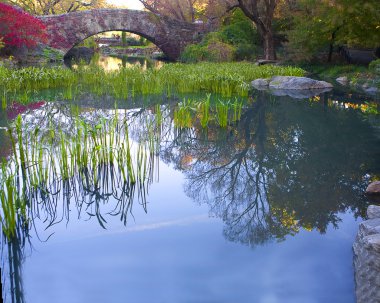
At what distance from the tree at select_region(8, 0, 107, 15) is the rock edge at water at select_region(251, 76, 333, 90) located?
25.3 m

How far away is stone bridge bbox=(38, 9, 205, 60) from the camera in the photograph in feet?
77.3

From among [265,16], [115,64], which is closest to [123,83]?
[265,16]

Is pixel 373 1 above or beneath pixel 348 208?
above

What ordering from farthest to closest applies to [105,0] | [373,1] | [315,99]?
[105,0], [373,1], [315,99]

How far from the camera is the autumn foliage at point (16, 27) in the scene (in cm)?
1795

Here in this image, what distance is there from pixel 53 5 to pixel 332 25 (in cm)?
2560

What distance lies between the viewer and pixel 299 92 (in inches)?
469

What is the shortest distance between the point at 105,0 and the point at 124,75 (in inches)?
1224

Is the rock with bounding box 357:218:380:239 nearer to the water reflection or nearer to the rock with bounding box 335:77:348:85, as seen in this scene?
the rock with bounding box 335:77:348:85

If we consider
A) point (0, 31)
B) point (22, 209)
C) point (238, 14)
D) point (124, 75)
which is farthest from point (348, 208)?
point (238, 14)

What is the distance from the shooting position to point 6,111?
8.25 m

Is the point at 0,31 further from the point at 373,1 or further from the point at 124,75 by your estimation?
the point at 373,1

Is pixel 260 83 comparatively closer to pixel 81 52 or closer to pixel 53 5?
pixel 81 52

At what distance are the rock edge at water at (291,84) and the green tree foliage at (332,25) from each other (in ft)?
7.15
